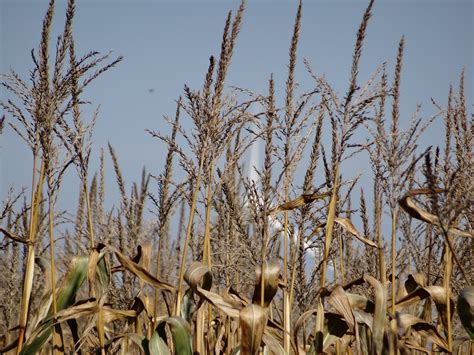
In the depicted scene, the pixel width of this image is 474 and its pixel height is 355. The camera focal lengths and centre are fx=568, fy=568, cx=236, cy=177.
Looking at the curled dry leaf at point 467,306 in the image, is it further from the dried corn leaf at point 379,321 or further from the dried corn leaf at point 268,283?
the dried corn leaf at point 268,283

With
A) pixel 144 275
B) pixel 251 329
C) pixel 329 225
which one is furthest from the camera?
pixel 144 275

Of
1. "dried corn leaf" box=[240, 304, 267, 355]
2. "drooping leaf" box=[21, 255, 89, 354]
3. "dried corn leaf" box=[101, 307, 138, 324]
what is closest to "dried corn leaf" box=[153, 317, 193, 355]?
"dried corn leaf" box=[240, 304, 267, 355]

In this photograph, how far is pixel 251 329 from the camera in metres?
2.16

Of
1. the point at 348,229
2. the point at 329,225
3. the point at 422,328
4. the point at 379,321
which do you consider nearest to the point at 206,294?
the point at 329,225

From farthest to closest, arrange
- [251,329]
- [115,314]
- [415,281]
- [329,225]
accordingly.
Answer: [415,281] → [115,314] → [329,225] → [251,329]

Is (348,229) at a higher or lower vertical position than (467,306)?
higher

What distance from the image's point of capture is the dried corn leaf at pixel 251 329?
2.15m

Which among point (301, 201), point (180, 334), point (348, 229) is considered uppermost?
point (301, 201)

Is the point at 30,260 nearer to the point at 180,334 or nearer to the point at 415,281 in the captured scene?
the point at 180,334

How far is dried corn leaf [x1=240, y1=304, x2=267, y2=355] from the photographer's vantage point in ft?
7.06

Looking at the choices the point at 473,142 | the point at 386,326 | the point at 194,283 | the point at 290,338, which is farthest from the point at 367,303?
the point at 473,142

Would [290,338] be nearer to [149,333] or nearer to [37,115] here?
[149,333]

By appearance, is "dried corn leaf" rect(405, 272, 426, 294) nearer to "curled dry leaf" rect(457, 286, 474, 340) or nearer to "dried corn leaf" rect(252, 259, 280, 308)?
"curled dry leaf" rect(457, 286, 474, 340)

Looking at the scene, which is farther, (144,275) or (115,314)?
(115,314)
